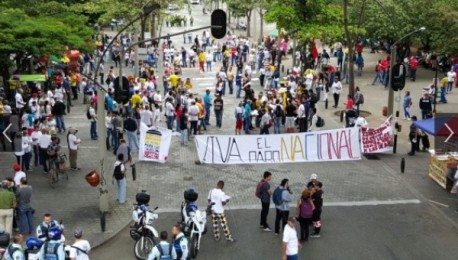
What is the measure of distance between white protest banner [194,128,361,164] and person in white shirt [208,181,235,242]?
5136mm

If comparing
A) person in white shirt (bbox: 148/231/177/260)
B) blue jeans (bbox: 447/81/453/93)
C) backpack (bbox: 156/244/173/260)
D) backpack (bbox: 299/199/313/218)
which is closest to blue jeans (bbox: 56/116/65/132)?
backpack (bbox: 299/199/313/218)

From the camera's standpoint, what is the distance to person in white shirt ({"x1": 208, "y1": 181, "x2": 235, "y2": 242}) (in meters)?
15.6

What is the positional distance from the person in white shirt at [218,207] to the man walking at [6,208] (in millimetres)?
4713

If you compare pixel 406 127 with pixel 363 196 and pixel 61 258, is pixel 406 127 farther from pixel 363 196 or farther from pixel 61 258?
pixel 61 258

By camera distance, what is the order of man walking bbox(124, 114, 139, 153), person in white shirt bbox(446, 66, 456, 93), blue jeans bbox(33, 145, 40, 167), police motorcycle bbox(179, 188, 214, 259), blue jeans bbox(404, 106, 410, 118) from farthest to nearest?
person in white shirt bbox(446, 66, 456, 93) < blue jeans bbox(404, 106, 410, 118) < man walking bbox(124, 114, 139, 153) < blue jeans bbox(33, 145, 40, 167) < police motorcycle bbox(179, 188, 214, 259)

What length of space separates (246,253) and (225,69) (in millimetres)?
26223

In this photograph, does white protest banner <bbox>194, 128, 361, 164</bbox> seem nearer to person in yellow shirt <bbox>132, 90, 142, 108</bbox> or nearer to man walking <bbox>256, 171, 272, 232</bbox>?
man walking <bbox>256, 171, 272, 232</bbox>

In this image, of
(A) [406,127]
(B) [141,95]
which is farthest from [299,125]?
(B) [141,95]

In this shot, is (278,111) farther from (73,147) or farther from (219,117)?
(73,147)

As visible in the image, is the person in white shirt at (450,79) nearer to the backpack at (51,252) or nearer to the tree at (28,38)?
the tree at (28,38)

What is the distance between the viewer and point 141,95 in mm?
28672

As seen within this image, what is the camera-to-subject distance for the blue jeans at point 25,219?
1598 cm

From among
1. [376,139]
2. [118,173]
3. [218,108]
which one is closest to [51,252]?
[118,173]

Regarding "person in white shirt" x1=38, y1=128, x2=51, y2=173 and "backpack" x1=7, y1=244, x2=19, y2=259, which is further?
"person in white shirt" x1=38, y1=128, x2=51, y2=173
